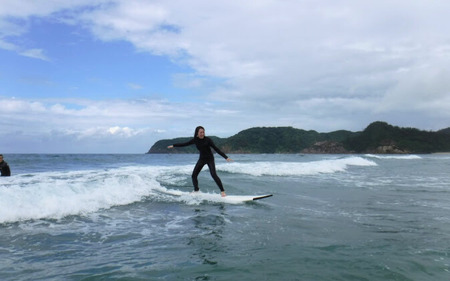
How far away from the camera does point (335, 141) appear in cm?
14975

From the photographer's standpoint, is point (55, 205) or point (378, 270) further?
point (55, 205)

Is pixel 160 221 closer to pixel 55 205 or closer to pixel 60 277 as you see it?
pixel 55 205

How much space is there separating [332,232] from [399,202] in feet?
17.7

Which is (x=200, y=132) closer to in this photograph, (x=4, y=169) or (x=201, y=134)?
(x=201, y=134)

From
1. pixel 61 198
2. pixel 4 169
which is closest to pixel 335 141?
pixel 4 169

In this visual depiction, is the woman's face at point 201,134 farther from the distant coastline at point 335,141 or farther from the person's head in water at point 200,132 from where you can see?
the distant coastline at point 335,141

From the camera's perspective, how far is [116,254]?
5.16 m

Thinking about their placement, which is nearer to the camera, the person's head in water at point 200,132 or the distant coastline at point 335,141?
the person's head in water at point 200,132

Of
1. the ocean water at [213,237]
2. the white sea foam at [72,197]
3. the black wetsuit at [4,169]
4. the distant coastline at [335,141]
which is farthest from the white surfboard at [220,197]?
the distant coastline at [335,141]

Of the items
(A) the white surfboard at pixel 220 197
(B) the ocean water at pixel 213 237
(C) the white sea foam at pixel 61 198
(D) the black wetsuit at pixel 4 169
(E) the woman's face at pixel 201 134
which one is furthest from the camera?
(D) the black wetsuit at pixel 4 169

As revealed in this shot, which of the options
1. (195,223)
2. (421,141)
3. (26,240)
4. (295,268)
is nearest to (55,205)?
(26,240)

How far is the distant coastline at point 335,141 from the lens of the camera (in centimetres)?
13150

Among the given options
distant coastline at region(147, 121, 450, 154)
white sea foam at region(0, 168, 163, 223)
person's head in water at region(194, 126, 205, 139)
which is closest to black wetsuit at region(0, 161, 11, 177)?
white sea foam at region(0, 168, 163, 223)

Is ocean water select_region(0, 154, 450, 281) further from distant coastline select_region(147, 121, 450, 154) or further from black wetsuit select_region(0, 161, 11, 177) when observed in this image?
distant coastline select_region(147, 121, 450, 154)
